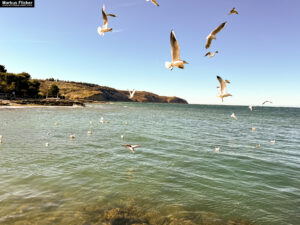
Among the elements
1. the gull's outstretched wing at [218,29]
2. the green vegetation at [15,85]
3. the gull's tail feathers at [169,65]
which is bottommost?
the gull's tail feathers at [169,65]

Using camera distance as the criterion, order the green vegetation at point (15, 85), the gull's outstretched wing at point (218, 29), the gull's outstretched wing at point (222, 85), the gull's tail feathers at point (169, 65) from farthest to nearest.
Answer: the green vegetation at point (15, 85) → the gull's outstretched wing at point (222, 85) → the gull's outstretched wing at point (218, 29) → the gull's tail feathers at point (169, 65)

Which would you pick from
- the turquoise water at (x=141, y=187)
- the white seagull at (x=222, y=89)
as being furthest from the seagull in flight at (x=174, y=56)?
the turquoise water at (x=141, y=187)

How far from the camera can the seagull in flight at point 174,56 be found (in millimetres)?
5162

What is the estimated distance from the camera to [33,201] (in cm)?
756

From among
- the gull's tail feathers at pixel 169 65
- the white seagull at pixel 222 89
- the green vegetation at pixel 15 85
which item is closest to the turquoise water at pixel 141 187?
the white seagull at pixel 222 89

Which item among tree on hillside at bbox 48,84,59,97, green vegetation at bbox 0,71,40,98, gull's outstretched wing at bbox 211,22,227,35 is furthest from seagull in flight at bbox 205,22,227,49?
tree on hillside at bbox 48,84,59,97

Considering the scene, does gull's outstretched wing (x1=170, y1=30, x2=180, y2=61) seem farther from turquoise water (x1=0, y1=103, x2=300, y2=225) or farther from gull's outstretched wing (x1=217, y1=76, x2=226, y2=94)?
turquoise water (x1=0, y1=103, x2=300, y2=225)

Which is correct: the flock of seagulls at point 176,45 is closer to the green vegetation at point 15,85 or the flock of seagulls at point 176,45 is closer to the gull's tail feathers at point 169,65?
the gull's tail feathers at point 169,65

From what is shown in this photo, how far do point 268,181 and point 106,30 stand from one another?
39.4 feet

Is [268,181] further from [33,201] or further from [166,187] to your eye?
[33,201]

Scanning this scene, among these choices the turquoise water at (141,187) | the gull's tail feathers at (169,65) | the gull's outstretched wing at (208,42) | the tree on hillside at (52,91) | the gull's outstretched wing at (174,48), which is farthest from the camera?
the tree on hillside at (52,91)

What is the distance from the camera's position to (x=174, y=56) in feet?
18.0

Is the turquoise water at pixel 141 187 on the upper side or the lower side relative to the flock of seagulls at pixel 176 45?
lower

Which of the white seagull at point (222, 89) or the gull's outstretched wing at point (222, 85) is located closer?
the gull's outstretched wing at point (222, 85)
